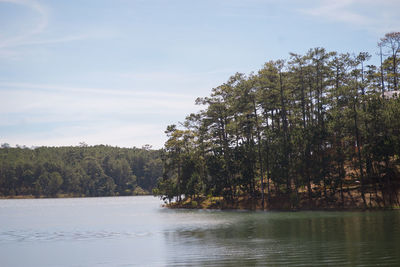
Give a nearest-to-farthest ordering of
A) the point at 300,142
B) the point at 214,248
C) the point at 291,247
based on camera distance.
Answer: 1. the point at 291,247
2. the point at 214,248
3. the point at 300,142

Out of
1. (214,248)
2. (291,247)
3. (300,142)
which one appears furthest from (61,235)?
(300,142)

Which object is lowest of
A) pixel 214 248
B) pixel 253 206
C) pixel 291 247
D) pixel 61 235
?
pixel 253 206

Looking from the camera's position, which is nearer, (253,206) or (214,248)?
(214,248)

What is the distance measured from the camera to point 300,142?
69688mm

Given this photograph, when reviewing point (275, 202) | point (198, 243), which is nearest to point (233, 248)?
point (198, 243)

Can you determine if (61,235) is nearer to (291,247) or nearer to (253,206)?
(291,247)

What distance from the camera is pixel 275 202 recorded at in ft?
244

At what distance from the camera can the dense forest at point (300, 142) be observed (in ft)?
206

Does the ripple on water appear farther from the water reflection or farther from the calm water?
the water reflection

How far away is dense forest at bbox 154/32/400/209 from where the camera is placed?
206 ft

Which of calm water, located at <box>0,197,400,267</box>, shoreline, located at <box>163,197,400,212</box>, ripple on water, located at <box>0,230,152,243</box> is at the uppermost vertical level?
calm water, located at <box>0,197,400,267</box>

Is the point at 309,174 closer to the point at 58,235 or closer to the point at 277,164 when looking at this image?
the point at 277,164

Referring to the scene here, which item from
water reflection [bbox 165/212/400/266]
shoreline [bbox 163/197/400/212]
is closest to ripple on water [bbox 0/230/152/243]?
water reflection [bbox 165/212/400/266]

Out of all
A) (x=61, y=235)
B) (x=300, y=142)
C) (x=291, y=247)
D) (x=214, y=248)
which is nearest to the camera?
(x=291, y=247)
